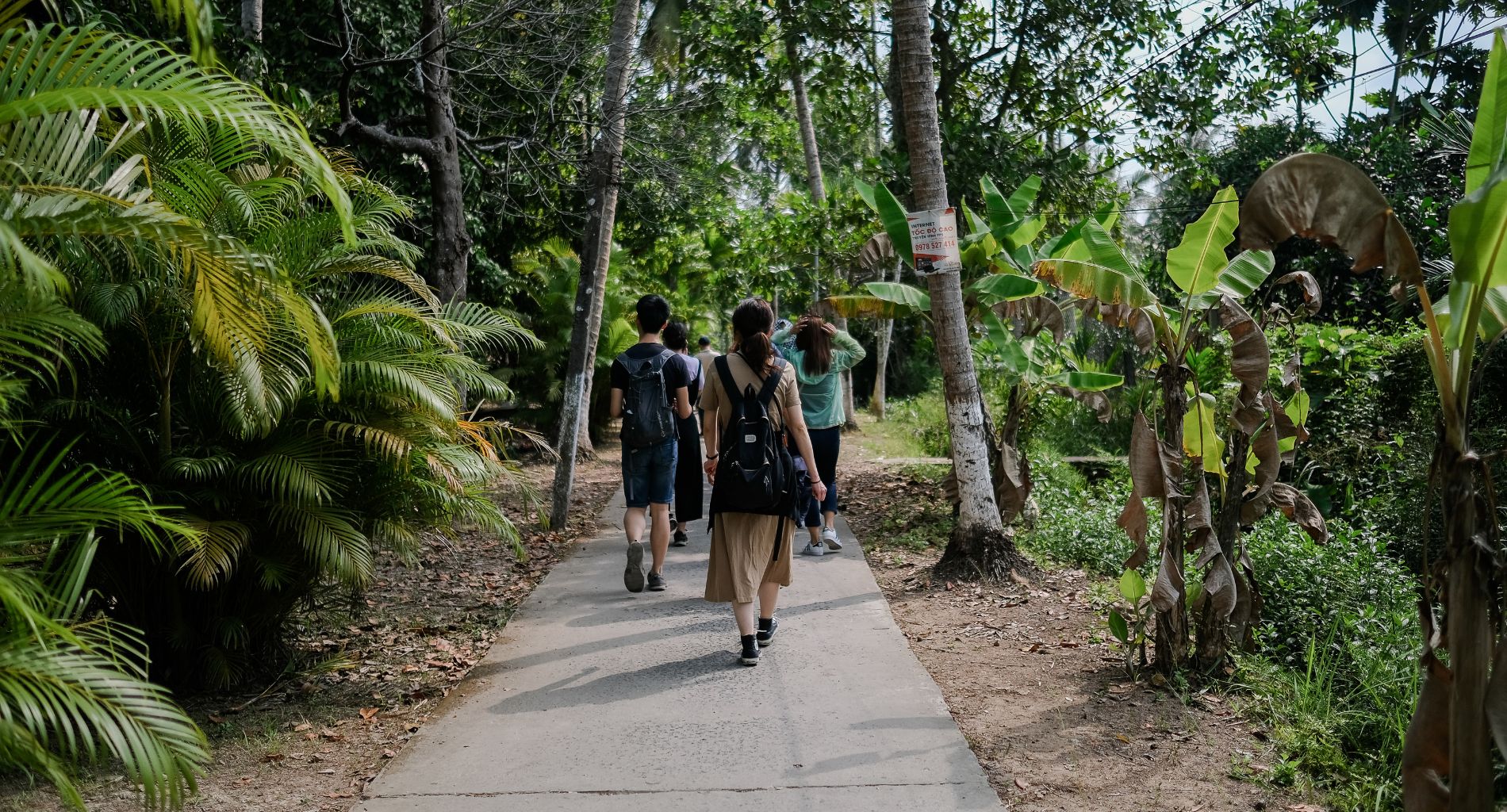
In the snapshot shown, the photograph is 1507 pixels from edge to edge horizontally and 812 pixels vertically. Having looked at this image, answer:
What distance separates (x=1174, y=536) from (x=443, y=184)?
24.2 feet

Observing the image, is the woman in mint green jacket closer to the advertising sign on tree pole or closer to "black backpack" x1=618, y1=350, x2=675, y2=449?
the advertising sign on tree pole

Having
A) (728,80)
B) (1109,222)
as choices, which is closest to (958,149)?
(1109,222)

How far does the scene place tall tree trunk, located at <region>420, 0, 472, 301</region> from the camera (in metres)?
10.3

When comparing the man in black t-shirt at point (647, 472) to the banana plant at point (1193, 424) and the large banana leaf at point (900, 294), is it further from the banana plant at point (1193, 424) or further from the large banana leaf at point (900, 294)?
the banana plant at point (1193, 424)

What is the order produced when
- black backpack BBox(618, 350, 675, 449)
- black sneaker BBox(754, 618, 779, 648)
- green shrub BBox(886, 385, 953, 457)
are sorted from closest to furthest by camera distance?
black sneaker BBox(754, 618, 779, 648), black backpack BBox(618, 350, 675, 449), green shrub BBox(886, 385, 953, 457)

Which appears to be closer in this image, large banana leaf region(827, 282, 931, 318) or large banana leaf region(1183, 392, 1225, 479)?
large banana leaf region(1183, 392, 1225, 479)

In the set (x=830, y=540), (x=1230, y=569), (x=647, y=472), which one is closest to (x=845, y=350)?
(x=830, y=540)

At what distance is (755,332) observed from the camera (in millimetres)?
6367

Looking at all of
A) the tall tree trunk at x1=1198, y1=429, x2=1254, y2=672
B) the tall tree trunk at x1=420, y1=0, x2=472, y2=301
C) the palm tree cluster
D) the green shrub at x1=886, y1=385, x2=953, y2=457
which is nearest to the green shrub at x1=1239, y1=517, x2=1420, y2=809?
the tall tree trunk at x1=1198, y1=429, x2=1254, y2=672

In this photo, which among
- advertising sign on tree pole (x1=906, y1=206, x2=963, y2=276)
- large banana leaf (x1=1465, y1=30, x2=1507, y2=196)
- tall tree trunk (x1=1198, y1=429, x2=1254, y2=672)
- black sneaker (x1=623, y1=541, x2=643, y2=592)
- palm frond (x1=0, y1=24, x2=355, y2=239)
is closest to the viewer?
palm frond (x1=0, y1=24, x2=355, y2=239)

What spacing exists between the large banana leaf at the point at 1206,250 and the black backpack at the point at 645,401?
3.49m

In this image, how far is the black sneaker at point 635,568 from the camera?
7922 mm

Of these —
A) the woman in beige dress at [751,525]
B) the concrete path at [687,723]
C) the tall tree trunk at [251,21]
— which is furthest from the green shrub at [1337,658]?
the tall tree trunk at [251,21]

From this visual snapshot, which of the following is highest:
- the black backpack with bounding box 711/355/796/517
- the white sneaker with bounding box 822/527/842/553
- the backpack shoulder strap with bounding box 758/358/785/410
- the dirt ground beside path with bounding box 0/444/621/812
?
the backpack shoulder strap with bounding box 758/358/785/410
